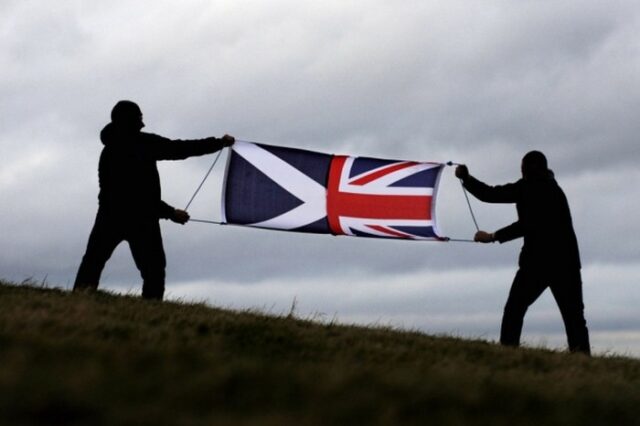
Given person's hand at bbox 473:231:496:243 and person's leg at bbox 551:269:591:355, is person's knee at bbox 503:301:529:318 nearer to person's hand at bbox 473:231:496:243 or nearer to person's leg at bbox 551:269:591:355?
person's leg at bbox 551:269:591:355

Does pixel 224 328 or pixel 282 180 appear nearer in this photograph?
pixel 224 328

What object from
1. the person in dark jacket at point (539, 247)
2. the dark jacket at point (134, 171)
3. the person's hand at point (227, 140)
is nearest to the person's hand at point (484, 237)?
the person in dark jacket at point (539, 247)

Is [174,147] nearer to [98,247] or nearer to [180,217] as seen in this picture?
[180,217]

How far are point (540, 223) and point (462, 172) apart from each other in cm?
124

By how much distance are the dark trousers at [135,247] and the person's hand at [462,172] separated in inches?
159

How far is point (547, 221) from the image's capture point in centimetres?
1292

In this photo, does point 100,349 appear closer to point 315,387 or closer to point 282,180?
point 315,387

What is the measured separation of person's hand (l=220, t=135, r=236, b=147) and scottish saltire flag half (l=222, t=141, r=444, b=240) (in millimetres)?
426

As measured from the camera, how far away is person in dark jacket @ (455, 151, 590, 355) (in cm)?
1288

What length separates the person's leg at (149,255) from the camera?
40.3 ft

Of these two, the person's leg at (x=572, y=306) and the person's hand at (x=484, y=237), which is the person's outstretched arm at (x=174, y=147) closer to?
the person's hand at (x=484, y=237)

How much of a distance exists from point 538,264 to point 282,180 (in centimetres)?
369

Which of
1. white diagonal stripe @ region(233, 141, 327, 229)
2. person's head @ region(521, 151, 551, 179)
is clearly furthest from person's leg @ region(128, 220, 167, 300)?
person's head @ region(521, 151, 551, 179)

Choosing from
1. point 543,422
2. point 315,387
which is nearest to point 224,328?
point 315,387
